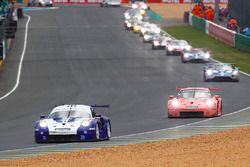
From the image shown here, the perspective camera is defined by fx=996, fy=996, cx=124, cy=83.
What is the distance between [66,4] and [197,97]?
8879 centimetres

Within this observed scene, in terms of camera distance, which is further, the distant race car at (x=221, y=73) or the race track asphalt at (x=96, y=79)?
the distant race car at (x=221, y=73)

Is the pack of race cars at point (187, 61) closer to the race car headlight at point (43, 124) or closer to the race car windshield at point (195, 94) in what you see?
the race car windshield at point (195, 94)

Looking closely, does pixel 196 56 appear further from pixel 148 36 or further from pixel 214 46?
pixel 148 36

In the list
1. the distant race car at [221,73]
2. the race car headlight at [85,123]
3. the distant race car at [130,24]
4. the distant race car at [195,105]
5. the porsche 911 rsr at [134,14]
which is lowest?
the porsche 911 rsr at [134,14]

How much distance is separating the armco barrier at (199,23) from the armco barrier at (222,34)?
2.94 metres

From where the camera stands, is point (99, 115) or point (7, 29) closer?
point (99, 115)

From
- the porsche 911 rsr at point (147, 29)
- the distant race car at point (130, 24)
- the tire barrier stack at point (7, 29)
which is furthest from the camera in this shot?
the distant race car at point (130, 24)

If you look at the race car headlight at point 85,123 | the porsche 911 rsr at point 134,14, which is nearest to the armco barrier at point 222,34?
the porsche 911 rsr at point 134,14

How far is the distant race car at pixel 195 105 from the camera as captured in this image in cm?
3428

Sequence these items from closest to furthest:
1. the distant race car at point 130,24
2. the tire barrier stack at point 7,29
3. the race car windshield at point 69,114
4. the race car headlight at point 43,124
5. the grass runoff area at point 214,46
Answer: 1. the race car headlight at point 43,124
2. the race car windshield at point 69,114
3. the grass runoff area at point 214,46
4. the tire barrier stack at point 7,29
5. the distant race car at point 130,24

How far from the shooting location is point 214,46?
73.0 metres

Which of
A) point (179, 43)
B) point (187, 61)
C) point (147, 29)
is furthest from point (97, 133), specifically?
point (147, 29)

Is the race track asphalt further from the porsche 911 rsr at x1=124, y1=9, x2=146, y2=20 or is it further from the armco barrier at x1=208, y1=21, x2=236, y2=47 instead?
the armco barrier at x1=208, y1=21, x2=236, y2=47

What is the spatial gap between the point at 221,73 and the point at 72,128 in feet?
78.4
